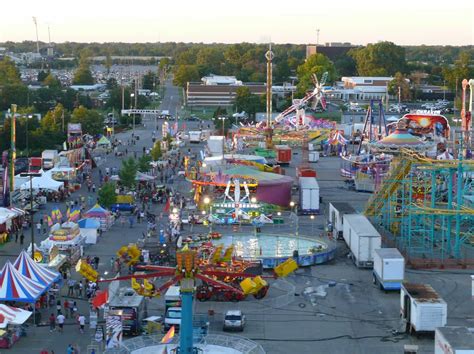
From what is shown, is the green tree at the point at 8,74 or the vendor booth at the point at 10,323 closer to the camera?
the vendor booth at the point at 10,323

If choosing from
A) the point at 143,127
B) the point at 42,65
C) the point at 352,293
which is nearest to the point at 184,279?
the point at 352,293

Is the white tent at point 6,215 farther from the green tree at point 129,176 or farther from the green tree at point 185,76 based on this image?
the green tree at point 185,76

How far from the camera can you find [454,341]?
14156mm

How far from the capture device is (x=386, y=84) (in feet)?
311

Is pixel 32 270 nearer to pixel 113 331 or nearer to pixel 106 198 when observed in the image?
pixel 113 331

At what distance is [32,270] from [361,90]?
77530mm

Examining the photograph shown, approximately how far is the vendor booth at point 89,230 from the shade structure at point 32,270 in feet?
21.7

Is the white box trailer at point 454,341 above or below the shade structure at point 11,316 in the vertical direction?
above

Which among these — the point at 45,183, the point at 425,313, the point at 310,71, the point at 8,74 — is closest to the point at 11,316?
the point at 425,313

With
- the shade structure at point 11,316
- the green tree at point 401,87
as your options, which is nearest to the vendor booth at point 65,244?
the shade structure at point 11,316

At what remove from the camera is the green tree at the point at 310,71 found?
90762 mm

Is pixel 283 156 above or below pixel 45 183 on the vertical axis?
below

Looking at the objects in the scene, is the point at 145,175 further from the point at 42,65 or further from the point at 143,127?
the point at 42,65

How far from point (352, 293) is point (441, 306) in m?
3.95
